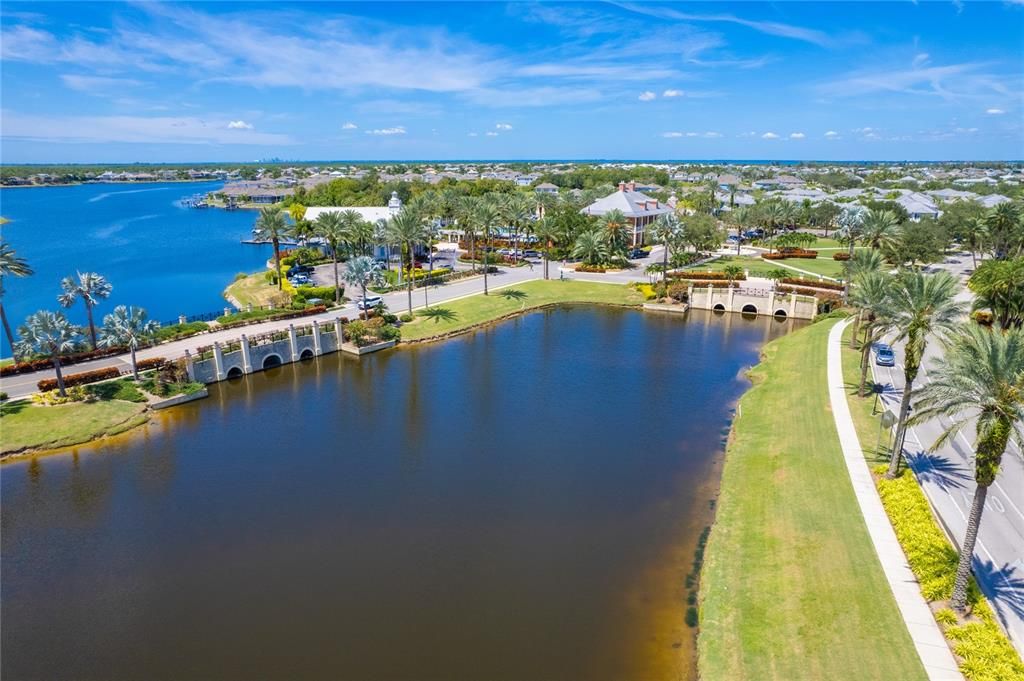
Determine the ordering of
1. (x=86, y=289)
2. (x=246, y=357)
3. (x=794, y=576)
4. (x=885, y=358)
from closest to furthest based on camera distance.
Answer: (x=794, y=576), (x=86, y=289), (x=885, y=358), (x=246, y=357)

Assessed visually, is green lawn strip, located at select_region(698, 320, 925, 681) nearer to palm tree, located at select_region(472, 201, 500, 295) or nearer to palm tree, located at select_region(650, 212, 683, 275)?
palm tree, located at select_region(650, 212, 683, 275)

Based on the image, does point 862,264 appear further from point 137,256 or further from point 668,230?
point 137,256

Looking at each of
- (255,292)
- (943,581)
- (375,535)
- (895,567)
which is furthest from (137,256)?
Result: (943,581)

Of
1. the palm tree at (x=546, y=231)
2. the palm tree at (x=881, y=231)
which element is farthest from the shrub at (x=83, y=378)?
the palm tree at (x=881, y=231)

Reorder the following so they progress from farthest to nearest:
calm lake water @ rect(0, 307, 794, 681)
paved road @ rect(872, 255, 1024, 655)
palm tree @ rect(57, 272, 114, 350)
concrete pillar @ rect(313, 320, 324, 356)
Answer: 1. concrete pillar @ rect(313, 320, 324, 356)
2. palm tree @ rect(57, 272, 114, 350)
3. paved road @ rect(872, 255, 1024, 655)
4. calm lake water @ rect(0, 307, 794, 681)

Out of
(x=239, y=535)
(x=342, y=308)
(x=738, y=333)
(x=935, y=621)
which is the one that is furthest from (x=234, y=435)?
(x=738, y=333)

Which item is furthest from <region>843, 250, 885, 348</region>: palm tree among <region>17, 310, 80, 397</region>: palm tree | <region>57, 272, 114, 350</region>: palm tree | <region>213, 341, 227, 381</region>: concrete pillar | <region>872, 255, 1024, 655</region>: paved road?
<region>57, 272, 114, 350</region>: palm tree

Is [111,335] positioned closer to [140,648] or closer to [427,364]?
[427,364]
